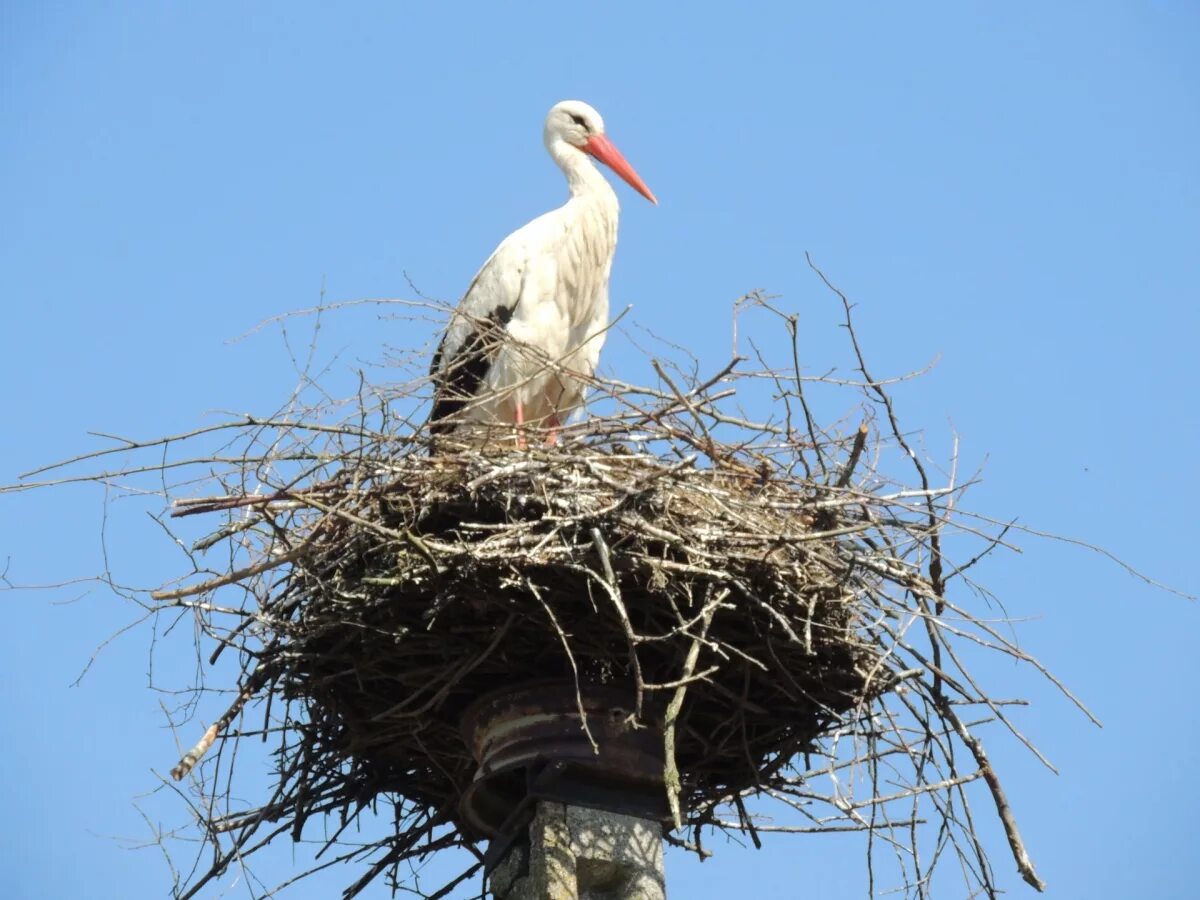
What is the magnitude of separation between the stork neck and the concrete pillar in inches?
125

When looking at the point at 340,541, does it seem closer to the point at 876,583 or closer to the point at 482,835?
the point at 482,835

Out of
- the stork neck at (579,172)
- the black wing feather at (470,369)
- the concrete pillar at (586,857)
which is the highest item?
the stork neck at (579,172)

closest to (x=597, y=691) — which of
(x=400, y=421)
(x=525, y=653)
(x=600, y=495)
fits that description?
(x=525, y=653)

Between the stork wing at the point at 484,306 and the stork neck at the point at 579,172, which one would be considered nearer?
the stork wing at the point at 484,306

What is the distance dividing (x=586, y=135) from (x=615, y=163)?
161 millimetres

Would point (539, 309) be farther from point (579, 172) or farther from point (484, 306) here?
point (579, 172)

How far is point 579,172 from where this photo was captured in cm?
783

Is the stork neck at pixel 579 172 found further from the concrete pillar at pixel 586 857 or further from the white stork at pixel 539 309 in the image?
the concrete pillar at pixel 586 857

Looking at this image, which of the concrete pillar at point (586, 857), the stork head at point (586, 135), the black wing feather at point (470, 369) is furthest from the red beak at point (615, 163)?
the concrete pillar at point (586, 857)

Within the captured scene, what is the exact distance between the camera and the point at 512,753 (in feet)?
17.2

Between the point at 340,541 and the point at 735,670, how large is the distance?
3.60 ft

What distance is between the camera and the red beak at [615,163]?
317 inches

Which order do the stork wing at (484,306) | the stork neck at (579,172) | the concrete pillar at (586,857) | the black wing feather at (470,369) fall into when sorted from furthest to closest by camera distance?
the stork neck at (579,172), the stork wing at (484,306), the black wing feather at (470,369), the concrete pillar at (586,857)

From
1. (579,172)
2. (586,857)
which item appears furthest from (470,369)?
(586,857)
